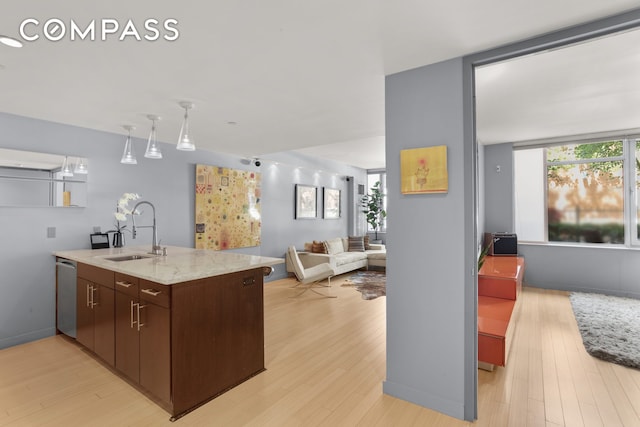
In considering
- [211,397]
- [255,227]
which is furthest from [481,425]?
[255,227]

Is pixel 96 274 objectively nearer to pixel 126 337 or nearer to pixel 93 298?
pixel 93 298

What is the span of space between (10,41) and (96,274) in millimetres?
1845

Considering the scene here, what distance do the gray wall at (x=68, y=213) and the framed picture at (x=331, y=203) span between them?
108 inches

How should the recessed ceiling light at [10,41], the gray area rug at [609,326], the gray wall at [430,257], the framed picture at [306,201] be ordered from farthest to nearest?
the framed picture at [306,201] → the gray area rug at [609,326] → the gray wall at [430,257] → the recessed ceiling light at [10,41]

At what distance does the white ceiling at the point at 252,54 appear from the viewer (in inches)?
64.9

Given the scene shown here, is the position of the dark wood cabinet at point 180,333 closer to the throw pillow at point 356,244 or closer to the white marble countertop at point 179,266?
the white marble countertop at point 179,266

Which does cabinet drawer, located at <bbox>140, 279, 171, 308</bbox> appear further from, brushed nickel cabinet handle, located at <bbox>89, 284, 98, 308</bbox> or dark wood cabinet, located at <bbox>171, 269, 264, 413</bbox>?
brushed nickel cabinet handle, located at <bbox>89, 284, 98, 308</bbox>

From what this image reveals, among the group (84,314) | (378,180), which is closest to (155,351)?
(84,314)

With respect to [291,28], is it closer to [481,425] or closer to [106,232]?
[481,425]

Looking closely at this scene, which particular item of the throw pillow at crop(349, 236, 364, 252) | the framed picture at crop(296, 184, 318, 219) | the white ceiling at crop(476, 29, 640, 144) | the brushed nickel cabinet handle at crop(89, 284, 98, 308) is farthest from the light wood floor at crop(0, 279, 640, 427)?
the throw pillow at crop(349, 236, 364, 252)

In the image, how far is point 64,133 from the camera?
12.1ft

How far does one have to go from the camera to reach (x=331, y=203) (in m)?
8.08

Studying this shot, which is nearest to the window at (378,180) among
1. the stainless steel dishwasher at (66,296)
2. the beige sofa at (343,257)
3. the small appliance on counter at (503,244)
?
the beige sofa at (343,257)

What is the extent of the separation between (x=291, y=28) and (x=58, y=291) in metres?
3.81
